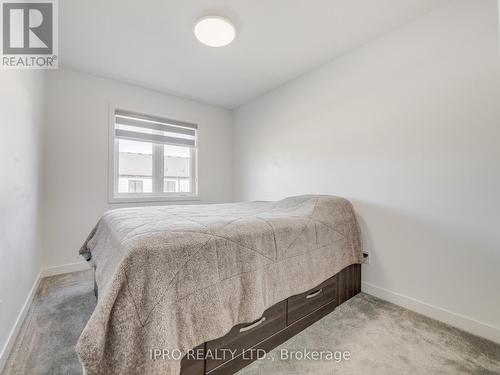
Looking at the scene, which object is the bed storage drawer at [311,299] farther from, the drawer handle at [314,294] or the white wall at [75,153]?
the white wall at [75,153]

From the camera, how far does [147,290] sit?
0.85m

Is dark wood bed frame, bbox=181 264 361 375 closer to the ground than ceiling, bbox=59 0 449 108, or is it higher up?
closer to the ground

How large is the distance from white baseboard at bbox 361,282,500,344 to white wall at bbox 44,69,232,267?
3.22m

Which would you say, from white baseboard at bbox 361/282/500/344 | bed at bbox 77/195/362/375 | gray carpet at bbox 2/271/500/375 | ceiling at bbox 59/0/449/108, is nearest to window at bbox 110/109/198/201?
ceiling at bbox 59/0/449/108

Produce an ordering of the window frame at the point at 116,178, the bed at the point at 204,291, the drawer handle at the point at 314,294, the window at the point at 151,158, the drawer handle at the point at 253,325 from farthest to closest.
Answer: the window at the point at 151,158 < the window frame at the point at 116,178 < the drawer handle at the point at 314,294 < the drawer handle at the point at 253,325 < the bed at the point at 204,291

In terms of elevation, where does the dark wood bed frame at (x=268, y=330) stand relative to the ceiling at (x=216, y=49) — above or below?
below

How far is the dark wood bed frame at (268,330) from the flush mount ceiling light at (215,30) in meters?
2.21

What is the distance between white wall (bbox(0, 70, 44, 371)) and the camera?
125cm

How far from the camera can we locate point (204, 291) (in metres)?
0.99

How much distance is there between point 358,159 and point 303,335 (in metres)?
1.65

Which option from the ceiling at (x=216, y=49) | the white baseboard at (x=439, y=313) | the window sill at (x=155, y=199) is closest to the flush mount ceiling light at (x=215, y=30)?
the ceiling at (x=216, y=49)

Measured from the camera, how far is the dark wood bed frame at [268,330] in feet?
3.41

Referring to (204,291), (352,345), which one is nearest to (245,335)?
(204,291)

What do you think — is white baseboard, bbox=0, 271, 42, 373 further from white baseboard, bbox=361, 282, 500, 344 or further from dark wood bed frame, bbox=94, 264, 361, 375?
white baseboard, bbox=361, 282, 500, 344
